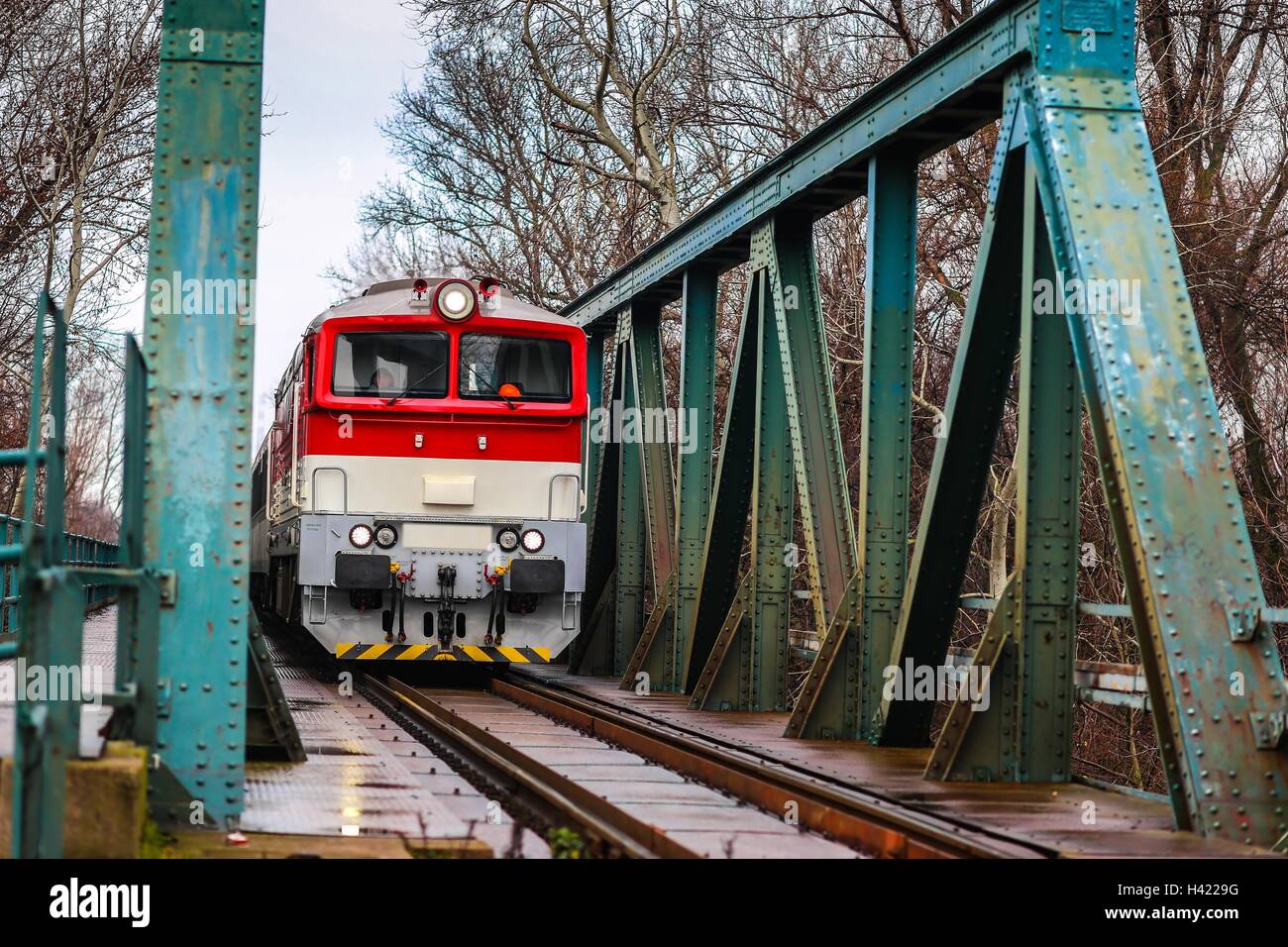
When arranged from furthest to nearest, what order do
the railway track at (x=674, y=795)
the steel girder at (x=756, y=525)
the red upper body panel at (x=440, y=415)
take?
the red upper body panel at (x=440, y=415)
the steel girder at (x=756, y=525)
the railway track at (x=674, y=795)

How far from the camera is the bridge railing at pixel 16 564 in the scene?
1237 centimetres

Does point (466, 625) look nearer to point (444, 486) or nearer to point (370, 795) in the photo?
point (444, 486)

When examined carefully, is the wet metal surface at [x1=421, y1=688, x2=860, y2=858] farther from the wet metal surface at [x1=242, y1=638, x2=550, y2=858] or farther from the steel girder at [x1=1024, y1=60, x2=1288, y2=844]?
the steel girder at [x1=1024, y1=60, x2=1288, y2=844]

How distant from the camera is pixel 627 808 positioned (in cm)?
745

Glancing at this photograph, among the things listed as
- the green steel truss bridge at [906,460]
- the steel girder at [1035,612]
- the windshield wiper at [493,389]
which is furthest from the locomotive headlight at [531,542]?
the steel girder at [1035,612]

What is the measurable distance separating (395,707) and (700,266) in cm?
460

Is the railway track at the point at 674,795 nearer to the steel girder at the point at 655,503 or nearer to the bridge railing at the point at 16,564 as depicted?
the steel girder at the point at 655,503

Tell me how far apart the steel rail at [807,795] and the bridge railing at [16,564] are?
3185mm

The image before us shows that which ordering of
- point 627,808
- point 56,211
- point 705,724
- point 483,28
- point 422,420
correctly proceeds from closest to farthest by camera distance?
point 627,808 < point 705,724 < point 422,420 < point 56,211 < point 483,28

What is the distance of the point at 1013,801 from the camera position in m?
7.43

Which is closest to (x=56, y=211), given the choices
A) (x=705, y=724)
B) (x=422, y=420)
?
(x=422, y=420)

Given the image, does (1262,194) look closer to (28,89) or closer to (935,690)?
(935,690)

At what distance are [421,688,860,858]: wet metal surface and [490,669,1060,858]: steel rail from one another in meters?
0.11

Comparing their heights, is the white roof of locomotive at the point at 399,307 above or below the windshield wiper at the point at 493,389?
above
